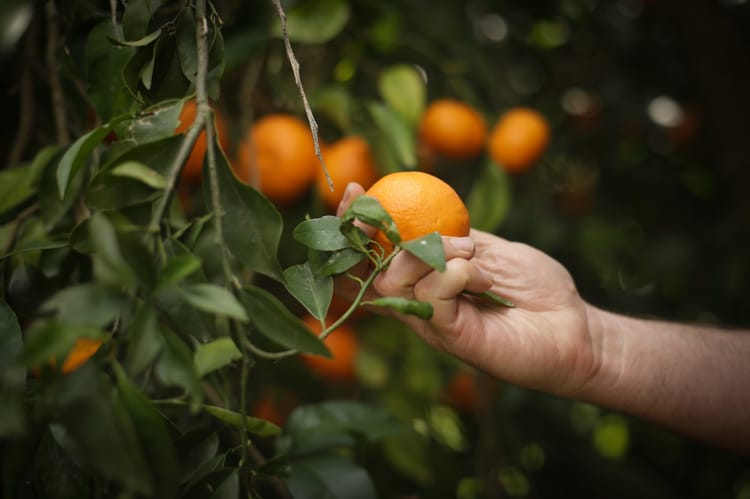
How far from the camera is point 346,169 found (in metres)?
0.91

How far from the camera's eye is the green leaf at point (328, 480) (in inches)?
25.0

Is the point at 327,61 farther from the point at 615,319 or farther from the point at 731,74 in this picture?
the point at 731,74

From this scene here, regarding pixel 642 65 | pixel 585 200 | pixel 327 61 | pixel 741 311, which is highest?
pixel 327 61

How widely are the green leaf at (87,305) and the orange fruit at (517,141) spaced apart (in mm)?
880

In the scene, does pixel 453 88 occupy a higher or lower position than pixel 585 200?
higher

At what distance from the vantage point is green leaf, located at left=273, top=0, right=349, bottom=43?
89 centimetres

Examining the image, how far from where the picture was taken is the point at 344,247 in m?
0.54

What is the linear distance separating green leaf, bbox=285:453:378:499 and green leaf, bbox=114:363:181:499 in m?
0.24

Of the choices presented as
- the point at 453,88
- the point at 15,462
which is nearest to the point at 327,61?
the point at 453,88

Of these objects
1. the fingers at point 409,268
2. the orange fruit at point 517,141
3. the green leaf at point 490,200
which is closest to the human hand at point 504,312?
the fingers at point 409,268

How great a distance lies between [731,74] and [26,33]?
1.55m

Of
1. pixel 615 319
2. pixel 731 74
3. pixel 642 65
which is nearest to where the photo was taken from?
pixel 615 319

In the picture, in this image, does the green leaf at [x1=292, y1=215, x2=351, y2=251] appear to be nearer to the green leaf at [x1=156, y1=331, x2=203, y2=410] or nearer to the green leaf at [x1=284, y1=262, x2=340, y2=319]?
the green leaf at [x1=284, y1=262, x2=340, y2=319]

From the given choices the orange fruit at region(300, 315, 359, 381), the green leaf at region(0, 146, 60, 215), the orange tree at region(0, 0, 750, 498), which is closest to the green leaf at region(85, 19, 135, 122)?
the orange tree at region(0, 0, 750, 498)
